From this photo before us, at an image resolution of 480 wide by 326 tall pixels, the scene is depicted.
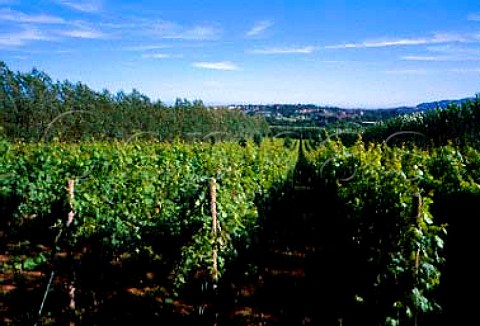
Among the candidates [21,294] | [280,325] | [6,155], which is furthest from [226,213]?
[6,155]

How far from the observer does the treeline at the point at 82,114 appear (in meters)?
39.7

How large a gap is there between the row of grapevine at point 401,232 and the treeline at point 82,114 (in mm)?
26799

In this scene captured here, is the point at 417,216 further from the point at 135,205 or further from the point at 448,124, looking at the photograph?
the point at 448,124

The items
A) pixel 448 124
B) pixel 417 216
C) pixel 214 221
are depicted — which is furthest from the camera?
pixel 448 124

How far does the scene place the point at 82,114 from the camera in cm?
4078

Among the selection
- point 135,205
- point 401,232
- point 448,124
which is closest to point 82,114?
point 448,124

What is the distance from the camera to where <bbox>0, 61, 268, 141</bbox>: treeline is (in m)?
39.7

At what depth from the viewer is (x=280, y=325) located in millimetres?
6172

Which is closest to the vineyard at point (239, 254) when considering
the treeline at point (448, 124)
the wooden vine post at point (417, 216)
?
the wooden vine post at point (417, 216)

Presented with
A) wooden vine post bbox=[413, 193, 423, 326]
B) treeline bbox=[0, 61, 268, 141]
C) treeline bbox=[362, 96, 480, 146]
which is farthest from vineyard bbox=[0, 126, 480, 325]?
treeline bbox=[0, 61, 268, 141]

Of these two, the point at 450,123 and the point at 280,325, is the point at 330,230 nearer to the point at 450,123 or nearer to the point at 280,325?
the point at 280,325

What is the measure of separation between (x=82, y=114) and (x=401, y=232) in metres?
40.0

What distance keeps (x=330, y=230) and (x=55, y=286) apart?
550cm

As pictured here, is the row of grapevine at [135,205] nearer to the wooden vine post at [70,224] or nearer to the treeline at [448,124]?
the wooden vine post at [70,224]
